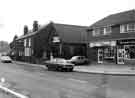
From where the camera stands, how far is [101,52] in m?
33.2

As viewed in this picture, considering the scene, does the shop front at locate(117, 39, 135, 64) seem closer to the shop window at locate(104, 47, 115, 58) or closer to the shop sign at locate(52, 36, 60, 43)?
the shop window at locate(104, 47, 115, 58)

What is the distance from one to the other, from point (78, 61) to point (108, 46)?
545 centimetres

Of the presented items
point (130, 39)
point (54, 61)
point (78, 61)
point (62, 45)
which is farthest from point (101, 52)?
point (54, 61)

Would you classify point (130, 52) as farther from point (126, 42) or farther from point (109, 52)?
point (109, 52)

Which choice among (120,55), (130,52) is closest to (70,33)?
(120,55)

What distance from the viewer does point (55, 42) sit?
39969 mm

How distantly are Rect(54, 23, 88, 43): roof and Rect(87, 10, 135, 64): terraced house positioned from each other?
17.0 ft

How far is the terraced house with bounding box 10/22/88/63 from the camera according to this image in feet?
128

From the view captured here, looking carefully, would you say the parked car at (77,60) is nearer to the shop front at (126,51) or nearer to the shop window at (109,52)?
the shop window at (109,52)

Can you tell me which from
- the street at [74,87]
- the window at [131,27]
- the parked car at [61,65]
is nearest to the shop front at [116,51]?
the window at [131,27]

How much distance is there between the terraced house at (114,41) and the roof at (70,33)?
519 cm

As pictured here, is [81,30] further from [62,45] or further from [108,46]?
[108,46]

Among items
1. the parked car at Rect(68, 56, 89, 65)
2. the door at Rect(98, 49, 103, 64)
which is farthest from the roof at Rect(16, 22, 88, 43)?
the door at Rect(98, 49, 103, 64)

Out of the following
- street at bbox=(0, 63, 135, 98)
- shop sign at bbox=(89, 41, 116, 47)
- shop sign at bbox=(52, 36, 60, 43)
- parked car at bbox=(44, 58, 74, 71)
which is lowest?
street at bbox=(0, 63, 135, 98)
